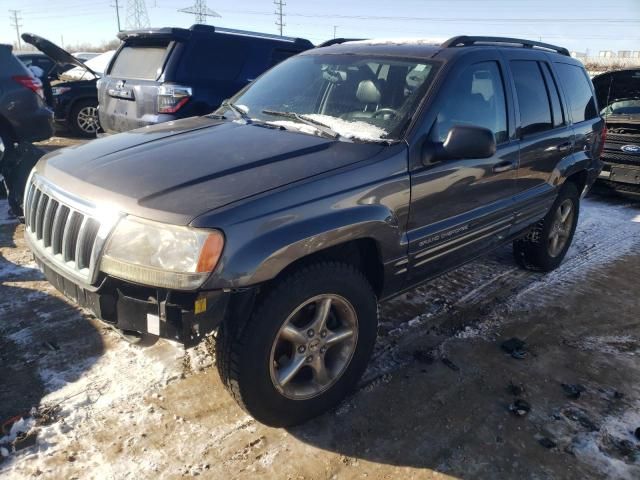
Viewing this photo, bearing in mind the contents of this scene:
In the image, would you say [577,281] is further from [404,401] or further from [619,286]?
[404,401]

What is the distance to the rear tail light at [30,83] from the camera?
6.73m

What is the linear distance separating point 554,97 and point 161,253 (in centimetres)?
Answer: 356

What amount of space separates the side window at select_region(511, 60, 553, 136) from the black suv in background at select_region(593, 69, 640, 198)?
3.84 metres

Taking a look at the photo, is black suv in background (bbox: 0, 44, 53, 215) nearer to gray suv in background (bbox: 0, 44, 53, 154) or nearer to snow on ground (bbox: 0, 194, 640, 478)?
gray suv in background (bbox: 0, 44, 53, 154)

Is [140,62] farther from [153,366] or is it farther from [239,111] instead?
[153,366]

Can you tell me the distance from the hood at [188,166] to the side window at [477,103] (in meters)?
0.56

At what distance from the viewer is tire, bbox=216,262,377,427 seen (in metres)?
2.29

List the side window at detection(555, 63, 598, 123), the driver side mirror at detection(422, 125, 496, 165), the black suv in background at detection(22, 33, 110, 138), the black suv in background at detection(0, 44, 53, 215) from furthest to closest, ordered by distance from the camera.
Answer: the black suv in background at detection(22, 33, 110, 138) < the black suv in background at detection(0, 44, 53, 215) < the side window at detection(555, 63, 598, 123) < the driver side mirror at detection(422, 125, 496, 165)

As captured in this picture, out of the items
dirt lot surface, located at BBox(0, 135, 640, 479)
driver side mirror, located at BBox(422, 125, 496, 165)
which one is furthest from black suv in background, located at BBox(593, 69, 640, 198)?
driver side mirror, located at BBox(422, 125, 496, 165)

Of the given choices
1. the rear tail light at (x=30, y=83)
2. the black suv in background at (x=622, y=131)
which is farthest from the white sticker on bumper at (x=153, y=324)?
the black suv in background at (x=622, y=131)

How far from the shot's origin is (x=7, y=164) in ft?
16.1

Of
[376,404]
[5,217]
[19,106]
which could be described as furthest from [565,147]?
[19,106]

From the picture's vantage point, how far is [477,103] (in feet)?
10.9

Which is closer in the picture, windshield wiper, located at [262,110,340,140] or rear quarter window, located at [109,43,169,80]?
windshield wiper, located at [262,110,340,140]
